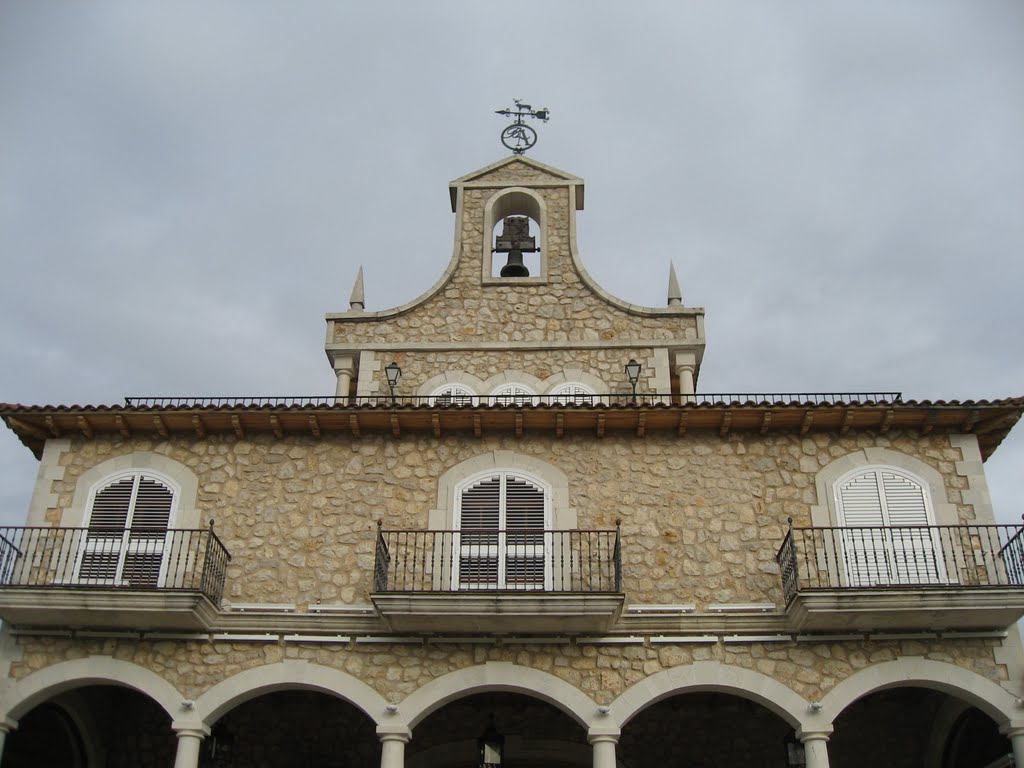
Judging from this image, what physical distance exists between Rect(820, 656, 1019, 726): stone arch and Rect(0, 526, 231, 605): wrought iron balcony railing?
8600mm

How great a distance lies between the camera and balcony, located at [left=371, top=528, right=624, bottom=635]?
1291cm

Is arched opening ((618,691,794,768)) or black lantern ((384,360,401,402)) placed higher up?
black lantern ((384,360,401,402))

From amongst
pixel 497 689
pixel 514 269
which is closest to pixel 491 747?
pixel 497 689

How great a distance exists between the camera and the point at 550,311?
18.4 m

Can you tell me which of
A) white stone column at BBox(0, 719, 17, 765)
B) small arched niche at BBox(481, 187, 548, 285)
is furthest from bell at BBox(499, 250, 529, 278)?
white stone column at BBox(0, 719, 17, 765)

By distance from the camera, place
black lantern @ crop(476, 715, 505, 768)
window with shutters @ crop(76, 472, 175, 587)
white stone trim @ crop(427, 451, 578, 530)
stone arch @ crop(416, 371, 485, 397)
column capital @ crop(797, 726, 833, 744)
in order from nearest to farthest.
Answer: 1. column capital @ crop(797, 726, 833, 744)
2. black lantern @ crop(476, 715, 505, 768)
3. window with shutters @ crop(76, 472, 175, 587)
4. white stone trim @ crop(427, 451, 578, 530)
5. stone arch @ crop(416, 371, 485, 397)

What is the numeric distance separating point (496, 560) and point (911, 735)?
277 inches

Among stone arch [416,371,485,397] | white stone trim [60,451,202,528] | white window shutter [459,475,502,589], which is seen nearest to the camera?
white window shutter [459,475,502,589]

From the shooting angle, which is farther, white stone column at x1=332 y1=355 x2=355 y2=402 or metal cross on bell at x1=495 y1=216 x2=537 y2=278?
metal cross on bell at x1=495 y1=216 x2=537 y2=278

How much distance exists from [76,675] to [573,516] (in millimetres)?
7189

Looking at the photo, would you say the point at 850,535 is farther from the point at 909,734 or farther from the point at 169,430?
the point at 169,430

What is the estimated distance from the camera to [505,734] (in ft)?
49.9

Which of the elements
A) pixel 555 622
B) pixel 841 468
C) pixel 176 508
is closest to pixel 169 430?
pixel 176 508

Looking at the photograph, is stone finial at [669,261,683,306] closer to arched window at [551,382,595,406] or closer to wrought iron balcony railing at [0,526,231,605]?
arched window at [551,382,595,406]
